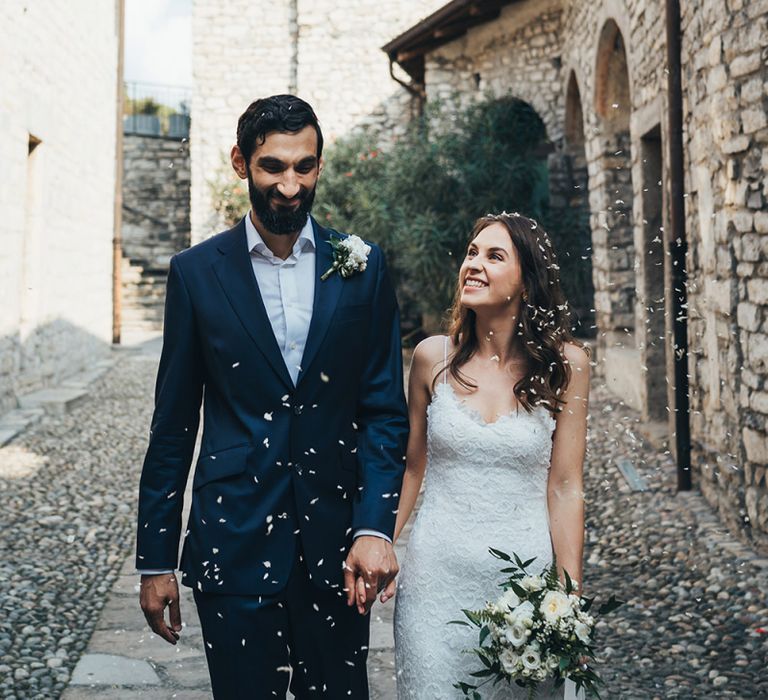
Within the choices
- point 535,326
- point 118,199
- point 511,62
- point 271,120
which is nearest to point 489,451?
point 535,326

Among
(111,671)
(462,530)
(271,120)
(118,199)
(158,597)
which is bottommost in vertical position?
(111,671)

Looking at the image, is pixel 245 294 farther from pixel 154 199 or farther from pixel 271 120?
pixel 154 199

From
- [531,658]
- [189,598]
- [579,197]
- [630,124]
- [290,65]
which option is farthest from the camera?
[290,65]

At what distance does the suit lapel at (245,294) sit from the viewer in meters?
2.06

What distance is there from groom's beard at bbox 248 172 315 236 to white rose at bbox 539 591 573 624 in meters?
0.94

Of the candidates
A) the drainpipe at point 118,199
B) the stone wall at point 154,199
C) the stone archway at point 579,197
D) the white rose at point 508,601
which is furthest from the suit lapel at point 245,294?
the stone wall at point 154,199

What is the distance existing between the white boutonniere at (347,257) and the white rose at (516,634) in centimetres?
83

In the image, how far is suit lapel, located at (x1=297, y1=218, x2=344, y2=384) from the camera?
207 centimetres

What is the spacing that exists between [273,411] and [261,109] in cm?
65

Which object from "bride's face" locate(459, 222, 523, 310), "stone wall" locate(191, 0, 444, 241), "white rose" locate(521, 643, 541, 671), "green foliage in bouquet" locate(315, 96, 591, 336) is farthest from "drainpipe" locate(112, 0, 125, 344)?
"white rose" locate(521, 643, 541, 671)

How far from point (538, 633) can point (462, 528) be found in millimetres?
387

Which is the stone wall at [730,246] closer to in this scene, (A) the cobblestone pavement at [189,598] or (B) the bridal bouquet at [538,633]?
(A) the cobblestone pavement at [189,598]

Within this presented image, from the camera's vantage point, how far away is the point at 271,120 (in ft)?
6.62

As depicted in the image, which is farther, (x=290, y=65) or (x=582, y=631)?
(x=290, y=65)
